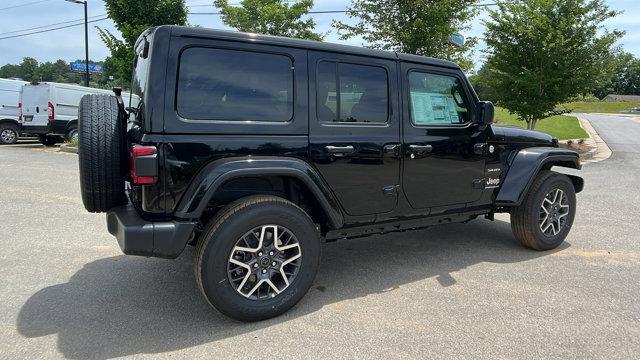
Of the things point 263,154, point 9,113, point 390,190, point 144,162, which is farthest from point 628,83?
point 144,162

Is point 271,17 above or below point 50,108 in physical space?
above

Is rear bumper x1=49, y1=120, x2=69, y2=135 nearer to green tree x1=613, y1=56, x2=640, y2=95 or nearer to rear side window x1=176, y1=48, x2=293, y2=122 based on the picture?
rear side window x1=176, y1=48, x2=293, y2=122

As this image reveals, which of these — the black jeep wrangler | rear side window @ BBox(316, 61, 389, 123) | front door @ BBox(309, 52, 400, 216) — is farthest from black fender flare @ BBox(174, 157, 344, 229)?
rear side window @ BBox(316, 61, 389, 123)

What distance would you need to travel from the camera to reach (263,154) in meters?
2.96

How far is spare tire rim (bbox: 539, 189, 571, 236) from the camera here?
4.40 m

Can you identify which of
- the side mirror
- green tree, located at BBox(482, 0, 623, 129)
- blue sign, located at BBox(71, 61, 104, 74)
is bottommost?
the side mirror

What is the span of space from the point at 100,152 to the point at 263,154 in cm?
105

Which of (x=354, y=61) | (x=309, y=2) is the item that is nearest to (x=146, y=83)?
(x=354, y=61)

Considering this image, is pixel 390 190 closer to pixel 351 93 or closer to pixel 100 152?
pixel 351 93

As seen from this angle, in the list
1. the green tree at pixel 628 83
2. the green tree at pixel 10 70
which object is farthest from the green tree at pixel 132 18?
the green tree at pixel 628 83

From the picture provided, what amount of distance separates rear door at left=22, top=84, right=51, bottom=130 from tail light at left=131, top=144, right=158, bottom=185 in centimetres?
1353

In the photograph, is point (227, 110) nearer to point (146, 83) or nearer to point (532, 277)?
point (146, 83)

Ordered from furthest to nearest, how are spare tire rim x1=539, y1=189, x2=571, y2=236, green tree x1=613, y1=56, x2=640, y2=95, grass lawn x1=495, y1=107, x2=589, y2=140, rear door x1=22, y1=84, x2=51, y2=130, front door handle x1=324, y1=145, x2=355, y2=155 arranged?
green tree x1=613, y1=56, x2=640, y2=95 < grass lawn x1=495, y1=107, x2=589, y2=140 < rear door x1=22, y1=84, x2=51, y2=130 < spare tire rim x1=539, y1=189, x2=571, y2=236 < front door handle x1=324, y1=145, x2=355, y2=155

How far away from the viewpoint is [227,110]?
2906 mm
